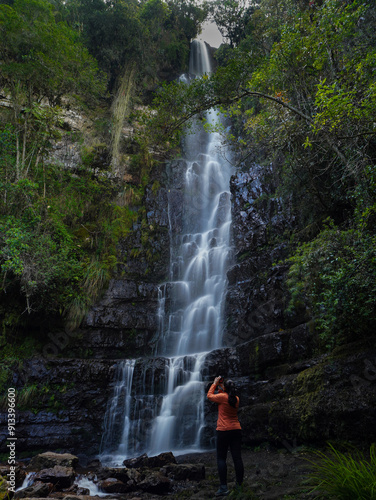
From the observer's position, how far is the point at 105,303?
12.5 meters

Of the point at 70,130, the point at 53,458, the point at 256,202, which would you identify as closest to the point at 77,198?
the point at 70,130

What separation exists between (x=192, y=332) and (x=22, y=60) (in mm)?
14461

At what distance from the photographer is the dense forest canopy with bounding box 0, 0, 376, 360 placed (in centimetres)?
622

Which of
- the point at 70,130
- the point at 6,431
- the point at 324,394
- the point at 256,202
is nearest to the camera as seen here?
the point at 324,394

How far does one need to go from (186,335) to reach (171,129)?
7759 mm

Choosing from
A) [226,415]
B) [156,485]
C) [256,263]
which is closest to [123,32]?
[256,263]

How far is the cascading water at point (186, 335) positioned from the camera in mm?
8930

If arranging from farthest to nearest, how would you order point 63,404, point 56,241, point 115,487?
point 56,241
point 63,404
point 115,487

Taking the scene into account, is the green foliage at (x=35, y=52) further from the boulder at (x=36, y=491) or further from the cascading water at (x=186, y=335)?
the boulder at (x=36, y=491)

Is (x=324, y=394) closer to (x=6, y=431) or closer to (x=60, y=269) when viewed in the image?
(x=6, y=431)

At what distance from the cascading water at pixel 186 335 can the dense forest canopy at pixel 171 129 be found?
9.06 ft

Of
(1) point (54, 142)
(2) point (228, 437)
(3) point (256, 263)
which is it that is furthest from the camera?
(1) point (54, 142)

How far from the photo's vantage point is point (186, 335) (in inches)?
475

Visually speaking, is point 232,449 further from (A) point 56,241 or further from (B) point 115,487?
(A) point 56,241
